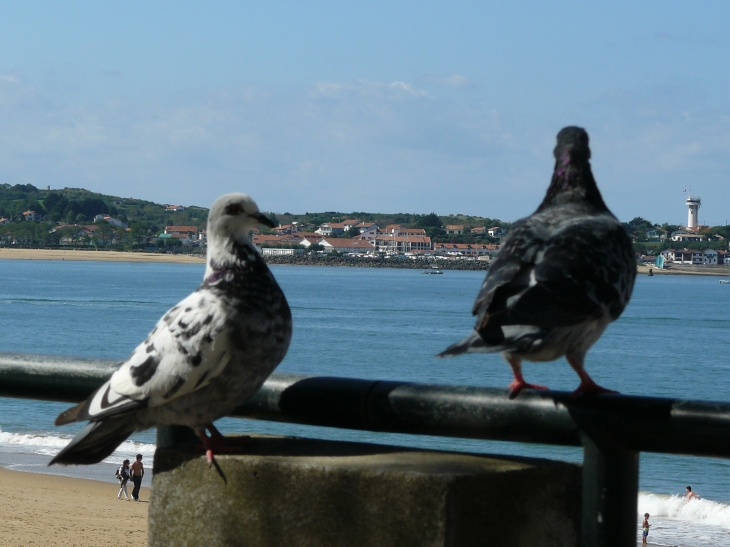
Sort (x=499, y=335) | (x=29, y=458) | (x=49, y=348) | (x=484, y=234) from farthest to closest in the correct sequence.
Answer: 1. (x=484, y=234)
2. (x=49, y=348)
3. (x=29, y=458)
4. (x=499, y=335)

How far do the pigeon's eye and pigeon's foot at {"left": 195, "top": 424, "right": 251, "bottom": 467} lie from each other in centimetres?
51

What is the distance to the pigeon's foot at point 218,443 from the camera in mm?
2256

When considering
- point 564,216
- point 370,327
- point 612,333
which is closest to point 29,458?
point 564,216

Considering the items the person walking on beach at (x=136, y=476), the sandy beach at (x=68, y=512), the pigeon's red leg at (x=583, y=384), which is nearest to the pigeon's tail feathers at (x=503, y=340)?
the pigeon's red leg at (x=583, y=384)

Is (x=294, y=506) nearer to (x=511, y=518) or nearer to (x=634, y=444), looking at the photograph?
(x=511, y=518)

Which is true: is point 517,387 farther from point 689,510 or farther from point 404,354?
point 404,354

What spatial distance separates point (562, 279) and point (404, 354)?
5257cm

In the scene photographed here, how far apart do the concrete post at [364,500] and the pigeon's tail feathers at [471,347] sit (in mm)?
225

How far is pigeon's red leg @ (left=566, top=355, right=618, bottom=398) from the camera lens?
2.23 m

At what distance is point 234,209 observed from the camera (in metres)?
2.60

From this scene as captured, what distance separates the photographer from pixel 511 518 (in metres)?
2.07

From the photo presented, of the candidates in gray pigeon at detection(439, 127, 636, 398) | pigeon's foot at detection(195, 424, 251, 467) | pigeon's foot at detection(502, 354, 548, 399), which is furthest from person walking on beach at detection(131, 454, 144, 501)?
pigeon's foot at detection(502, 354, 548, 399)

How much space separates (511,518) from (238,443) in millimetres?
663

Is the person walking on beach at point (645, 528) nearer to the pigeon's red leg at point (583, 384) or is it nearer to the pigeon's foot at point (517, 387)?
the pigeon's red leg at point (583, 384)
